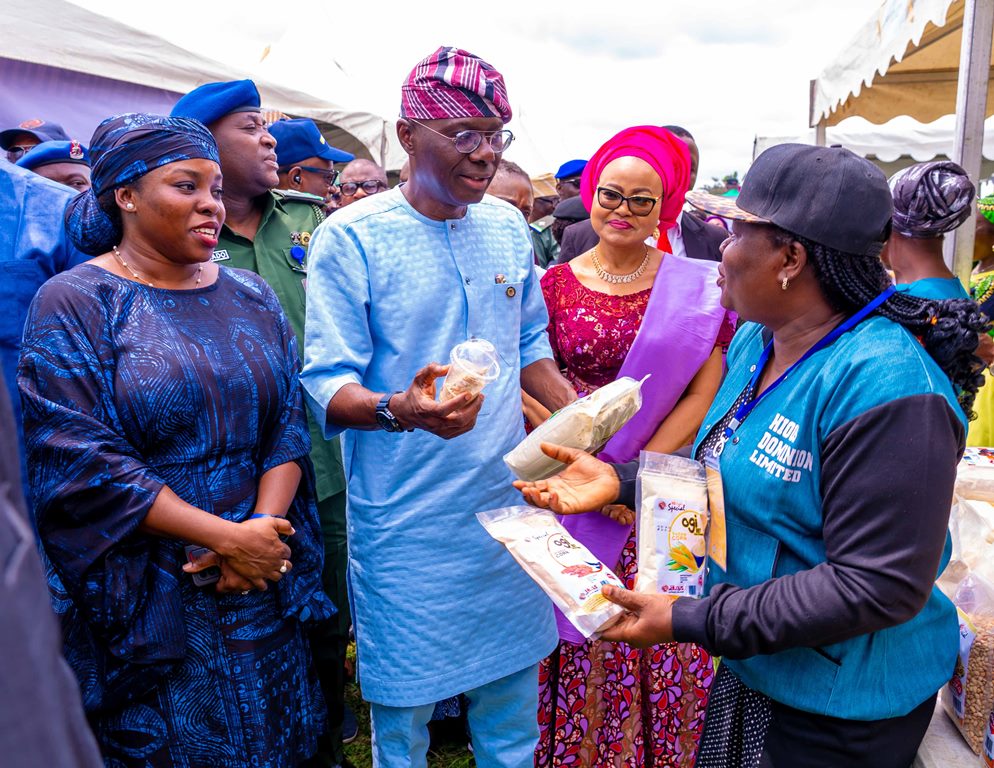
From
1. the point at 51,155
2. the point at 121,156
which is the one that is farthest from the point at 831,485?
the point at 51,155

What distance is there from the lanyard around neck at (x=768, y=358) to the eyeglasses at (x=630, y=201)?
1.15 metres

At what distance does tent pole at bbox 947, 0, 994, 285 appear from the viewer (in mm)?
3316

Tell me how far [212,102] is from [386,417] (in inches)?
60.8

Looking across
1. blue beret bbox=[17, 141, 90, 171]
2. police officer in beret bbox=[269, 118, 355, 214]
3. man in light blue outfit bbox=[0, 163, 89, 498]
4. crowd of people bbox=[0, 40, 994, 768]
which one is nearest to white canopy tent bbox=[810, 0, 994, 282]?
crowd of people bbox=[0, 40, 994, 768]

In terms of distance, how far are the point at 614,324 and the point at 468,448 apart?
0.82 m

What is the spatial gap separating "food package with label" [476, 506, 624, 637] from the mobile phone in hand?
0.70 m

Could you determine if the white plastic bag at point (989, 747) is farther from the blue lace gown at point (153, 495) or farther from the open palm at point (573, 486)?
the blue lace gown at point (153, 495)

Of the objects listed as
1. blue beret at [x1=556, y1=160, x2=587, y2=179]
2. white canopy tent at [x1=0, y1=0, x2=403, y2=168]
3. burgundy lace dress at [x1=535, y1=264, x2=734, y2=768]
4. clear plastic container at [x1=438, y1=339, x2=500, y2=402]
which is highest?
white canopy tent at [x1=0, y1=0, x2=403, y2=168]

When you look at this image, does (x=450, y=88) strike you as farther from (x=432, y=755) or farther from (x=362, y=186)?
(x=362, y=186)

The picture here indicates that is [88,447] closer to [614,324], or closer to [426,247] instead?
[426,247]

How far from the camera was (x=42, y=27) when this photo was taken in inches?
217

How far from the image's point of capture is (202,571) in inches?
76.1

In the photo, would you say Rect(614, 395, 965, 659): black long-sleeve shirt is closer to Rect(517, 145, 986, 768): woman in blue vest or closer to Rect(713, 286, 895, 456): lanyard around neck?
Rect(517, 145, 986, 768): woman in blue vest

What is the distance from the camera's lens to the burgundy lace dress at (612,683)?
2.73 m
